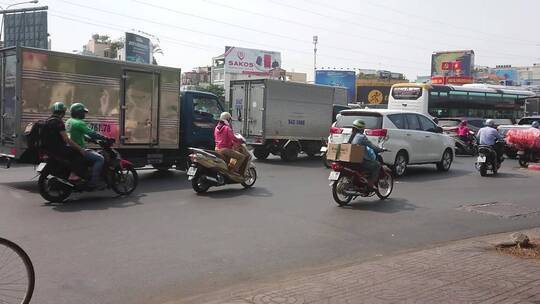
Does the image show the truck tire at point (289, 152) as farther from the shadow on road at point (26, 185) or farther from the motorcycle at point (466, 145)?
the shadow on road at point (26, 185)

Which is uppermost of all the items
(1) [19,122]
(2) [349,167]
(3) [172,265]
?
(1) [19,122]

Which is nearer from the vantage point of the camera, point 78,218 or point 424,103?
point 78,218

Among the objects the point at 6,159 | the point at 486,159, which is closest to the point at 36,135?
the point at 6,159

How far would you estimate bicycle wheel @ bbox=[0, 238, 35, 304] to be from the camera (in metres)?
3.86

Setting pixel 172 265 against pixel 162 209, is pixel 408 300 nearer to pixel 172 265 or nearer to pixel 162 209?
pixel 172 265

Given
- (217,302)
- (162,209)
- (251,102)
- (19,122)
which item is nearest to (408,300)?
(217,302)

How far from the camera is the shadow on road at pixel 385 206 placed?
32.1 ft

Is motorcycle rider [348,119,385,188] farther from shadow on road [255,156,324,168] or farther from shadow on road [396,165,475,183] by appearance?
shadow on road [255,156,324,168]

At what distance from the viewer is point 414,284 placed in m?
5.11

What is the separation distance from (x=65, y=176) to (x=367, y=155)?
5540 millimetres

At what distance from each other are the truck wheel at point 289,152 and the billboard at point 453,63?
6154 centimetres

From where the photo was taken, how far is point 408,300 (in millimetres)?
4668

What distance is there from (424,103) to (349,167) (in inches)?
779

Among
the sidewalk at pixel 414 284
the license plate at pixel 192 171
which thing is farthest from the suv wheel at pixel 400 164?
the sidewalk at pixel 414 284
